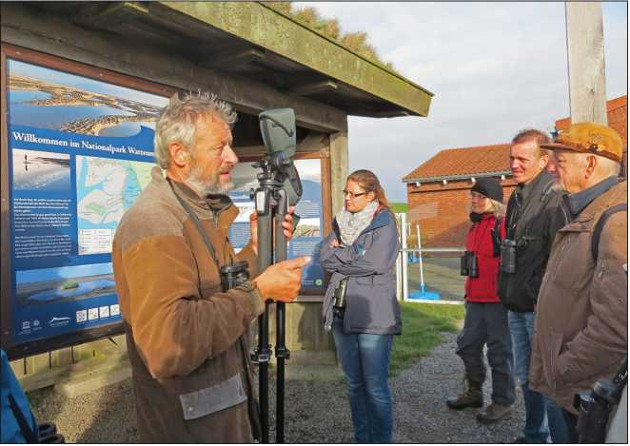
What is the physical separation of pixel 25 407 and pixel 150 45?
2.31 m

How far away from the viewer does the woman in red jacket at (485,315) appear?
4.21m

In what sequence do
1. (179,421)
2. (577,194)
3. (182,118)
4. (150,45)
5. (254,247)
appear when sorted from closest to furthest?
1. (179,421)
2. (182,118)
3. (254,247)
4. (577,194)
5. (150,45)

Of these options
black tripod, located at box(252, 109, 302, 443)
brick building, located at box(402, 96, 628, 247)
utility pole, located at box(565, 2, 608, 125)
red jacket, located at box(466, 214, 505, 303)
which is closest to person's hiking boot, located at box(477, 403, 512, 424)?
red jacket, located at box(466, 214, 505, 303)

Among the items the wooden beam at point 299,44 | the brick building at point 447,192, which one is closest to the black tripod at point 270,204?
the wooden beam at point 299,44

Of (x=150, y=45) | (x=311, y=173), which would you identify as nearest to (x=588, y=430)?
(x=150, y=45)

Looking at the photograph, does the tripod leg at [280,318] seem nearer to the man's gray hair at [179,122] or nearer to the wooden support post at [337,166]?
the man's gray hair at [179,122]

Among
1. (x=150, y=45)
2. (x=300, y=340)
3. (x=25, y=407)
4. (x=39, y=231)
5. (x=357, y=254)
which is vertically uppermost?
(x=150, y=45)

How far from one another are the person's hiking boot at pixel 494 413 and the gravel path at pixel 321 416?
0.16 feet

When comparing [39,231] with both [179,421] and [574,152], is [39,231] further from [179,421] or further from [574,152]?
[574,152]

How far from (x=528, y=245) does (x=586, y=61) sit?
49.3 inches

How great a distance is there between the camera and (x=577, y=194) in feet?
8.09

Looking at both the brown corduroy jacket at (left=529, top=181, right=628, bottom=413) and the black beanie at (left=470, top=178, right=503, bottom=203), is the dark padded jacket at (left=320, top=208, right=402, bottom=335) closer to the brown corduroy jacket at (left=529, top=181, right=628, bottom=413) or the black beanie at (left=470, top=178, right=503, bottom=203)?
the brown corduroy jacket at (left=529, top=181, right=628, bottom=413)

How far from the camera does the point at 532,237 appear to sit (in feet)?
11.2

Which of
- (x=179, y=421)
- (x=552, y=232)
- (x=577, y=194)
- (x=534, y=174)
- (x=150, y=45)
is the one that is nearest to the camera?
(x=179, y=421)
